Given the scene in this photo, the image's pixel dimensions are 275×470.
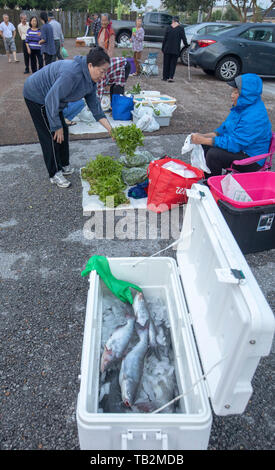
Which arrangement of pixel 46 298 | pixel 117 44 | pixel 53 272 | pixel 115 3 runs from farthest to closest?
pixel 115 3
pixel 117 44
pixel 53 272
pixel 46 298

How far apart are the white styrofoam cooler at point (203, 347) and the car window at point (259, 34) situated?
1048 cm

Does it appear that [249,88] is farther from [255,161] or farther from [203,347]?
[203,347]

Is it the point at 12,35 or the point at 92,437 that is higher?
the point at 12,35

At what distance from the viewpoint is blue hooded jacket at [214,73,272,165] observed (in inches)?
131

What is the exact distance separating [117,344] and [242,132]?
273cm

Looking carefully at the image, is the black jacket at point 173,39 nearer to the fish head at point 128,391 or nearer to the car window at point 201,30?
the car window at point 201,30

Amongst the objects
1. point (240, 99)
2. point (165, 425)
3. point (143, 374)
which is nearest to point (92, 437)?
point (165, 425)

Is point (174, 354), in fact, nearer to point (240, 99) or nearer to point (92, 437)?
point (92, 437)

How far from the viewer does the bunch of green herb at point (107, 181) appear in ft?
13.1

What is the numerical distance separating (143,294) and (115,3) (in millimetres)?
39830

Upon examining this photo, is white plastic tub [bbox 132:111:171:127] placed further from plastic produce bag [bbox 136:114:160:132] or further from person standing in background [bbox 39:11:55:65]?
person standing in background [bbox 39:11:55:65]

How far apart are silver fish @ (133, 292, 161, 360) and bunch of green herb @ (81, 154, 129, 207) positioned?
73.9 inches

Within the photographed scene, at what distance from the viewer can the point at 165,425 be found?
54.2 inches

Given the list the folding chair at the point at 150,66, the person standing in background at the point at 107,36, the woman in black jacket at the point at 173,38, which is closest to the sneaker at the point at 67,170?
the person standing in background at the point at 107,36
